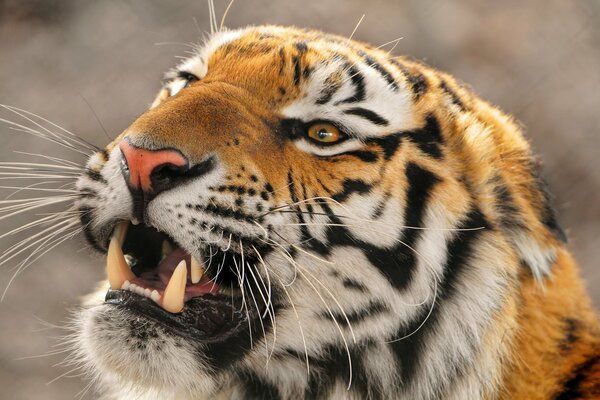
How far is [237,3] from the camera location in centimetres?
313

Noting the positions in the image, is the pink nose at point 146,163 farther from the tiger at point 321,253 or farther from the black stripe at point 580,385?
the black stripe at point 580,385

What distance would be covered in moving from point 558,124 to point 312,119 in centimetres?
220

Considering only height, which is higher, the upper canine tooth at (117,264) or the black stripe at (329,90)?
the black stripe at (329,90)

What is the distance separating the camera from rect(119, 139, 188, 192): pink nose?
4.10 feet

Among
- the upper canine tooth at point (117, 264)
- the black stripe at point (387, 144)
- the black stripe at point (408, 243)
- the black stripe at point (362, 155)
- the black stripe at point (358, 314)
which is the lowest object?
the black stripe at point (358, 314)

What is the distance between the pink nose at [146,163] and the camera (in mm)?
1250

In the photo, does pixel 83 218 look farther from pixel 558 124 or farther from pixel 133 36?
pixel 558 124

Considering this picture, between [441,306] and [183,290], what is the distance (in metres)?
0.45

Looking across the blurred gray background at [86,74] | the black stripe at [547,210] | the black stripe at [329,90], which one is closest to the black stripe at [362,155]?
the black stripe at [329,90]

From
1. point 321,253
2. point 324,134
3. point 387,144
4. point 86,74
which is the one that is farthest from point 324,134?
point 86,74

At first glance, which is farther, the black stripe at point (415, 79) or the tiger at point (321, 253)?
the black stripe at point (415, 79)

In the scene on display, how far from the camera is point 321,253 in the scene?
137 cm

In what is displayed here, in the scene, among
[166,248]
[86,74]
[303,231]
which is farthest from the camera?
[86,74]

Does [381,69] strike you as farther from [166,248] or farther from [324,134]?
[166,248]
